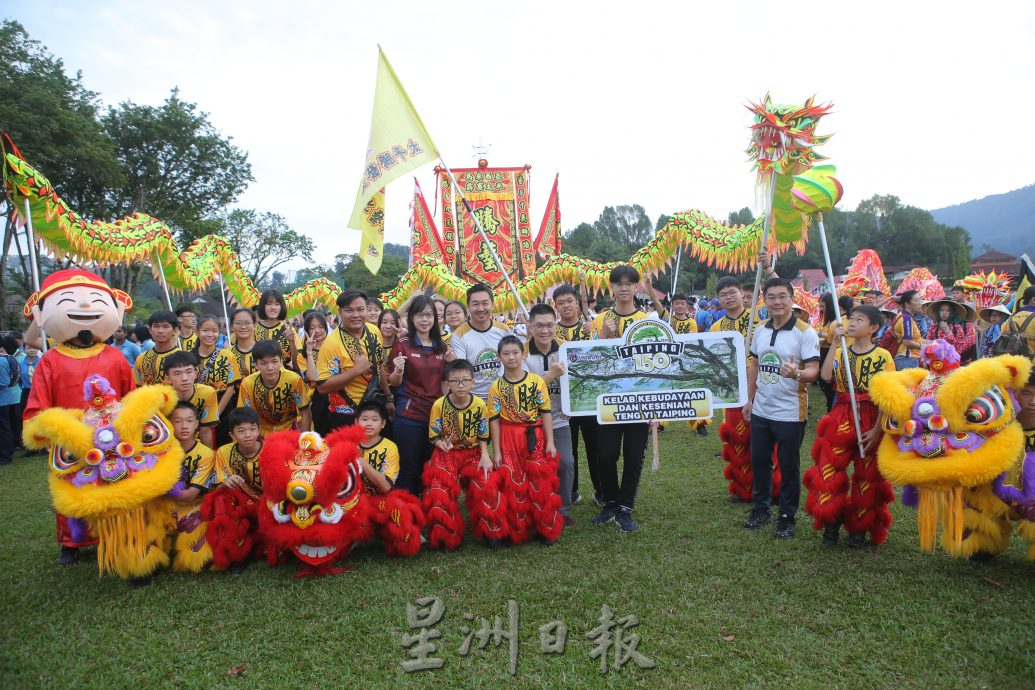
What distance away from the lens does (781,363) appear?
407 centimetres

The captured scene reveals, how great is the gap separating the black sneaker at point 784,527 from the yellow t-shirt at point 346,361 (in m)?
2.92

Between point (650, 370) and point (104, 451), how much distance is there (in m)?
3.31

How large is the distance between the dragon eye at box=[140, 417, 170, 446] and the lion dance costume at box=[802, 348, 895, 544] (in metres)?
3.84

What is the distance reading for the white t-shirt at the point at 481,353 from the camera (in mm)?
4434

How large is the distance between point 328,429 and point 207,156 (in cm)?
2046

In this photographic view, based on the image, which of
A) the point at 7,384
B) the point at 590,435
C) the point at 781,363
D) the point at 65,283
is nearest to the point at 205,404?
the point at 65,283

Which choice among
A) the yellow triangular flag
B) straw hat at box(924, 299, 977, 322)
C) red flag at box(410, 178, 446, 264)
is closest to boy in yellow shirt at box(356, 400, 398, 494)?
the yellow triangular flag

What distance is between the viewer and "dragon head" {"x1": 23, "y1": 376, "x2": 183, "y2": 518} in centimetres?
341

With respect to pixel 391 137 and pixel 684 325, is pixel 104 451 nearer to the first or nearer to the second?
pixel 391 137

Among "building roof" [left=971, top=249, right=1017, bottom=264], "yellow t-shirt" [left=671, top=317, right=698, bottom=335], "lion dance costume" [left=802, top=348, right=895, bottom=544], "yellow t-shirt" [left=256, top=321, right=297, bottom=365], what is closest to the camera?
"lion dance costume" [left=802, top=348, right=895, bottom=544]

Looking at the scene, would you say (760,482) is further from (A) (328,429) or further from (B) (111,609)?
(B) (111,609)

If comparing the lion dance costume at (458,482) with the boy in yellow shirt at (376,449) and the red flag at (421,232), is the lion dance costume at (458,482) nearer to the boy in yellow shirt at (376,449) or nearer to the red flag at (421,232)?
the boy in yellow shirt at (376,449)

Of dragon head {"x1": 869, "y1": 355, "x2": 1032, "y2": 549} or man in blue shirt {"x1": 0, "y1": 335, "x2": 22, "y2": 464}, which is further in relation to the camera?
man in blue shirt {"x1": 0, "y1": 335, "x2": 22, "y2": 464}

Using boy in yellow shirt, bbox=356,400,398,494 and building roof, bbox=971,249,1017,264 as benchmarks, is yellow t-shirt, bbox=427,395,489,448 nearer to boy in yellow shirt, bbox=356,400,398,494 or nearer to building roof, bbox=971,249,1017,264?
boy in yellow shirt, bbox=356,400,398,494
